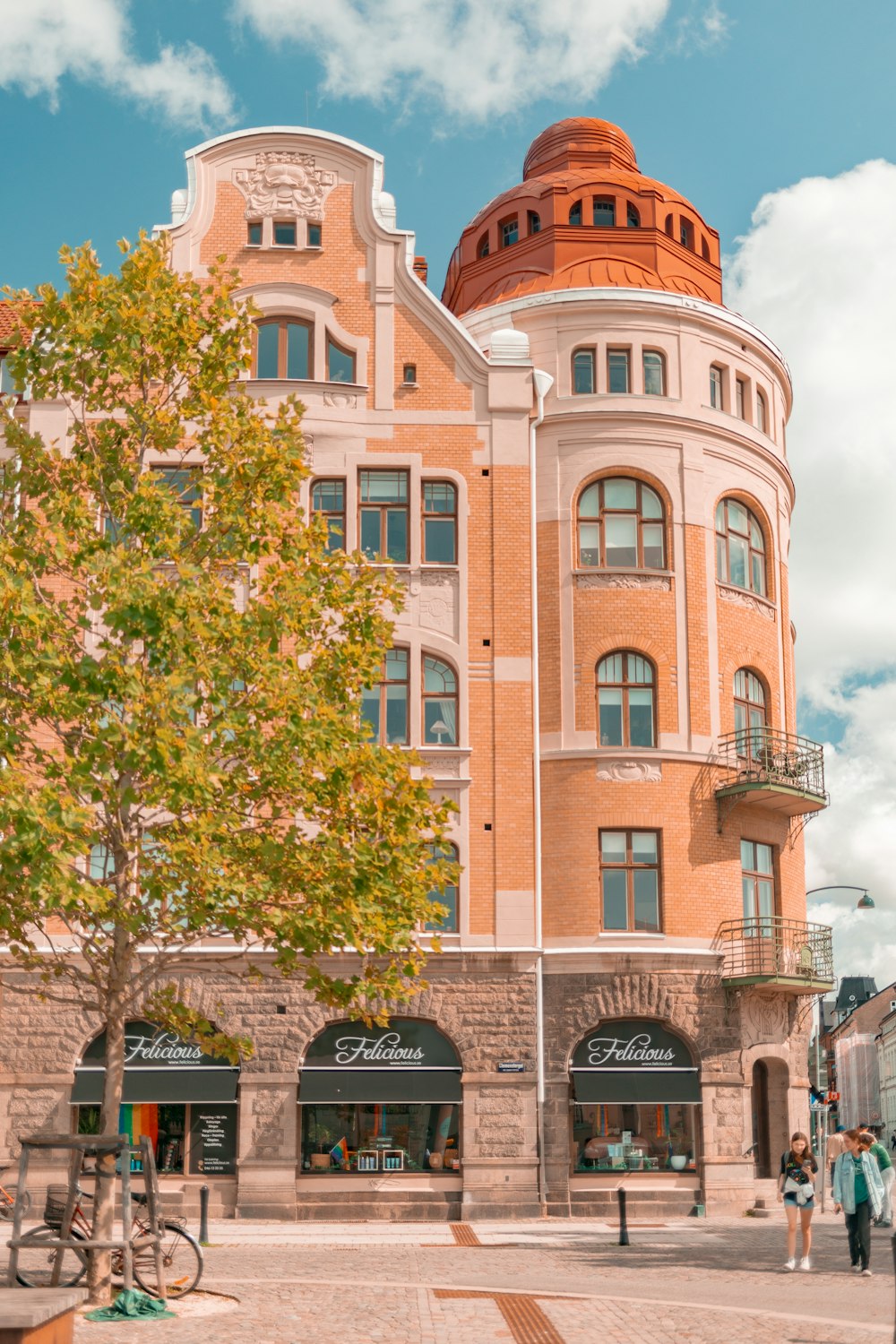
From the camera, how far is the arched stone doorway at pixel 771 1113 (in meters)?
31.7

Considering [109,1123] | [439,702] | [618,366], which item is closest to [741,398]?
[618,366]

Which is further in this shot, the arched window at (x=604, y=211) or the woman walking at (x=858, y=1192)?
the arched window at (x=604, y=211)

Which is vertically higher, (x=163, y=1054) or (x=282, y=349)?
(x=282, y=349)

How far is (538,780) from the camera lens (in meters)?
30.9

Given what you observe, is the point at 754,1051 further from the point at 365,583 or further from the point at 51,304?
the point at 51,304

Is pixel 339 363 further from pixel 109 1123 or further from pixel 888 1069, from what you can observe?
pixel 888 1069

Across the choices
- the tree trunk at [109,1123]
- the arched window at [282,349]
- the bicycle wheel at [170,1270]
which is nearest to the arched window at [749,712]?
the arched window at [282,349]

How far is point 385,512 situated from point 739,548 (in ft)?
26.3

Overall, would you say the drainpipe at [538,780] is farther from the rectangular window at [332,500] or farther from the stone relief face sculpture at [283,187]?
the stone relief face sculpture at [283,187]

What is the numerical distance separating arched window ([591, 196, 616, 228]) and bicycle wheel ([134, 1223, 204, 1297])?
25780mm

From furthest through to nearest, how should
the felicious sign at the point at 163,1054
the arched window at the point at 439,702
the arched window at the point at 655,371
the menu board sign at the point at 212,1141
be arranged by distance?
the arched window at the point at 655,371 < the arched window at the point at 439,702 < the felicious sign at the point at 163,1054 < the menu board sign at the point at 212,1141

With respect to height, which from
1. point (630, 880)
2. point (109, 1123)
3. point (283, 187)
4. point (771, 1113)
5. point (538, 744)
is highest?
point (283, 187)

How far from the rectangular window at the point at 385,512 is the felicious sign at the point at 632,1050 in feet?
33.6

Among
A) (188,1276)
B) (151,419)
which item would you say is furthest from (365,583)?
(188,1276)
